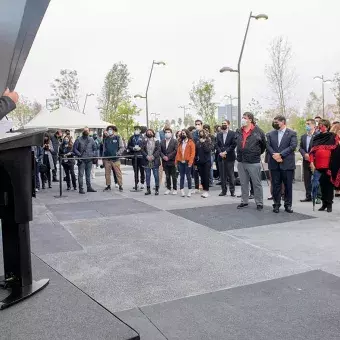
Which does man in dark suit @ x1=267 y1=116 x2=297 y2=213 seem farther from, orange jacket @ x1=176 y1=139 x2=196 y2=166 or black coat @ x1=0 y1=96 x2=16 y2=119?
black coat @ x1=0 y1=96 x2=16 y2=119

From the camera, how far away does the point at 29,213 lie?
3.40 meters

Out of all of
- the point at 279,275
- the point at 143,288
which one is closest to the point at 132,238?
the point at 143,288

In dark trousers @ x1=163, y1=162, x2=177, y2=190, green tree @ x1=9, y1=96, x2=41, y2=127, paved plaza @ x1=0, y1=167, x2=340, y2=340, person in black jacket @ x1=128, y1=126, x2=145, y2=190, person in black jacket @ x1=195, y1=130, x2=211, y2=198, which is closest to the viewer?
paved plaza @ x1=0, y1=167, x2=340, y2=340

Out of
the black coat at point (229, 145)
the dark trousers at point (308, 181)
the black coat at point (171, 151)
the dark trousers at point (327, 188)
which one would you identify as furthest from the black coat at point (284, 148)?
the black coat at point (171, 151)

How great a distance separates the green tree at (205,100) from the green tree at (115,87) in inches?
336

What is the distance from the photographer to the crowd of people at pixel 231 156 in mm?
8453

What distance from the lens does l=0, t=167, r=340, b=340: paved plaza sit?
3.37 metres

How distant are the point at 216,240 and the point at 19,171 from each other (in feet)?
12.2

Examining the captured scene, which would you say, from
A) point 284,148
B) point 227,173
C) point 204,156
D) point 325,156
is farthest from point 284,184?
point 204,156

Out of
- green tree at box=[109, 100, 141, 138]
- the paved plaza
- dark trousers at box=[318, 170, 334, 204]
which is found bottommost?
the paved plaza

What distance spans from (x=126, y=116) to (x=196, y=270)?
34273 millimetres

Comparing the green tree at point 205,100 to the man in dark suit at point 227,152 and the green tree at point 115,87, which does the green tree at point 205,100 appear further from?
the man in dark suit at point 227,152

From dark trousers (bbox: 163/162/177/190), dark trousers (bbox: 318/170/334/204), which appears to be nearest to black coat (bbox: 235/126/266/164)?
dark trousers (bbox: 318/170/334/204)

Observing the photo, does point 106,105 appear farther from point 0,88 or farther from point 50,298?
point 50,298
